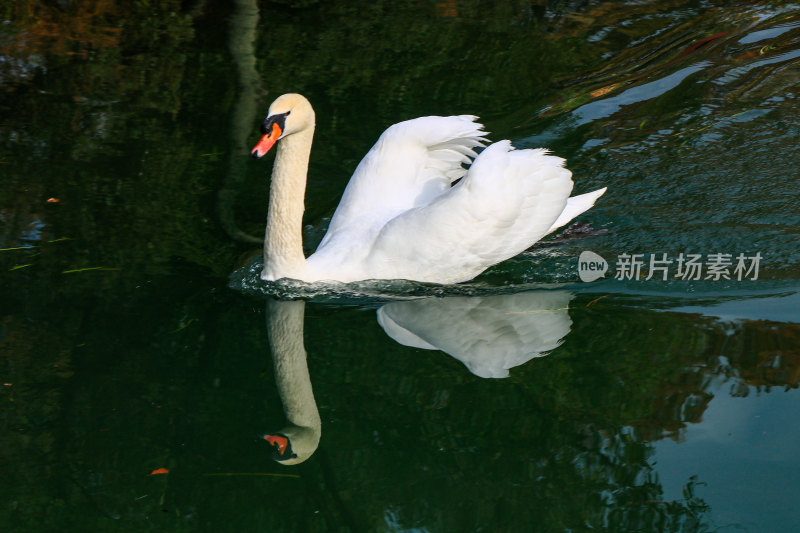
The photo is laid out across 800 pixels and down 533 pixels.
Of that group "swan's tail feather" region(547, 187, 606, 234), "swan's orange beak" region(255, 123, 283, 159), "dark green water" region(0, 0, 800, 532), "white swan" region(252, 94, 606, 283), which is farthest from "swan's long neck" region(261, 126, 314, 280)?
"swan's tail feather" region(547, 187, 606, 234)

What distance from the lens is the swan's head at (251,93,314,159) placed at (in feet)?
17.8

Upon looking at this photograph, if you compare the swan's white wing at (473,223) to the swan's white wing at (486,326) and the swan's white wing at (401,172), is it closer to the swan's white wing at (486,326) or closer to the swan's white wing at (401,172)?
the swan's white wing at (486,326)

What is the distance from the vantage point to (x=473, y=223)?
5668mm

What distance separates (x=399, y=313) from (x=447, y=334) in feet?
1.29

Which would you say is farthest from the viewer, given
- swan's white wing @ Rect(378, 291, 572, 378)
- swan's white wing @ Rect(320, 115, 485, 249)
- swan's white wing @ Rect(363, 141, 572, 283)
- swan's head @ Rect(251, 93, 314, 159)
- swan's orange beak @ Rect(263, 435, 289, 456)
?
swan's white wing @ Rect(320, 115, 485, 249)

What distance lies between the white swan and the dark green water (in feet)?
0.61

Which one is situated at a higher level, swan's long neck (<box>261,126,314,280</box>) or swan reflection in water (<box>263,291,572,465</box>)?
swan's long neck (<box>261,126,314,280</box>)

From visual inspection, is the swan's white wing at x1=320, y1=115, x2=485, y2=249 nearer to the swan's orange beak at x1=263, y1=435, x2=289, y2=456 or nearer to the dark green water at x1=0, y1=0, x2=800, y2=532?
the dark green water at x1=0, y1=0, x2=800, y2=532

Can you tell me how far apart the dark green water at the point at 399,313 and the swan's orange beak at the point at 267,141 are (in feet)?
3.18

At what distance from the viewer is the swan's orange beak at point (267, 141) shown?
17.1 feet

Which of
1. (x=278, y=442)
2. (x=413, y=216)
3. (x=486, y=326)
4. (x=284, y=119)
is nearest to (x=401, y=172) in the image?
(x=413, y=216)

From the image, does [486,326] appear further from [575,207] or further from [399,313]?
[575,207]

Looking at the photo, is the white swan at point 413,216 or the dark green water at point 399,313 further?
the white swan at point 413,216

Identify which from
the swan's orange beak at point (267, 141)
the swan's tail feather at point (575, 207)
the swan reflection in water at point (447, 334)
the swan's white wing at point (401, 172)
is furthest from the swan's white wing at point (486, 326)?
the swan's orange beak at point (267, 141)
